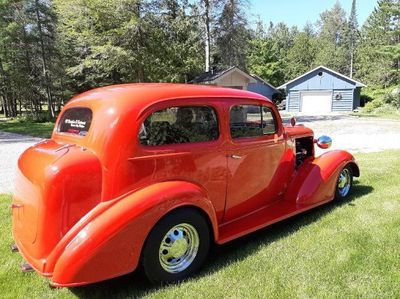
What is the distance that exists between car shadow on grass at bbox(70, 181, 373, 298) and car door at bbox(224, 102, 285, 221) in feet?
1.14

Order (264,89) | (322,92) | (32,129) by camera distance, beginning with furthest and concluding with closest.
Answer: (264,89) → (322,92) → (32,129)

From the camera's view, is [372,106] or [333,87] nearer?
[372,106]

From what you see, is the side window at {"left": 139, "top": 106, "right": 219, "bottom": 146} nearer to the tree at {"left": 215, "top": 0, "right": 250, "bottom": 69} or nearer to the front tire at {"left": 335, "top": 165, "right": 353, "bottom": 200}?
the front tire at {"left": 335, "top": 165, "right": 353, "bottom": 200}

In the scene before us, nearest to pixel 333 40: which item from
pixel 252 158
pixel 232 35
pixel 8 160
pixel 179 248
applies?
pixel 232 35

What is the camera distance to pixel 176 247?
3.61 m

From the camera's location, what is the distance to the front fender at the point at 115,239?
3.07m

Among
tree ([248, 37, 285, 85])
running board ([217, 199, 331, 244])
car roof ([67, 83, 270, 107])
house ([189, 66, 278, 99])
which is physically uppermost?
tree ([248, 37, 285, 85])

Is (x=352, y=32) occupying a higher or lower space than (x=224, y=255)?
higher

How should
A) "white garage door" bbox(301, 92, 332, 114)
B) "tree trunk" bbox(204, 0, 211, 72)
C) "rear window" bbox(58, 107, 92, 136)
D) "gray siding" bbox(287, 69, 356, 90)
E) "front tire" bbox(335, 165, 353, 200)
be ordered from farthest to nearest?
"white garage door" bbox(301, 92, 332, 114) < "gray siding" bbox(287, 69, 356, 90) < "tree trunk" bbox(204, 0, 211, 72) < "front tire" bbox(335, 165, 353, 200) < "rear window" bbox(58, 107, 92, 136)

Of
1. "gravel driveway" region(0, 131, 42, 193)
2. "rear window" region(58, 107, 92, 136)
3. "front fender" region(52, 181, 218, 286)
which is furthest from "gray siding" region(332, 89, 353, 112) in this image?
"front fender" region(52, 181, 218, 286)

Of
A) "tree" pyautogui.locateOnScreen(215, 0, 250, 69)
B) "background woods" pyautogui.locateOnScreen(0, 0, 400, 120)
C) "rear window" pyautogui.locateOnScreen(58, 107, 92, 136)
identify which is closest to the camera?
"rear window" pyautogui.locateOnScreen(58, 107, 92, 136)

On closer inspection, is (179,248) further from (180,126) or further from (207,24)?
(207,24)

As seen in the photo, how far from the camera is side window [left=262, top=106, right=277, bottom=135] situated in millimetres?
4832

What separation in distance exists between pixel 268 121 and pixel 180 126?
1.49 metres
